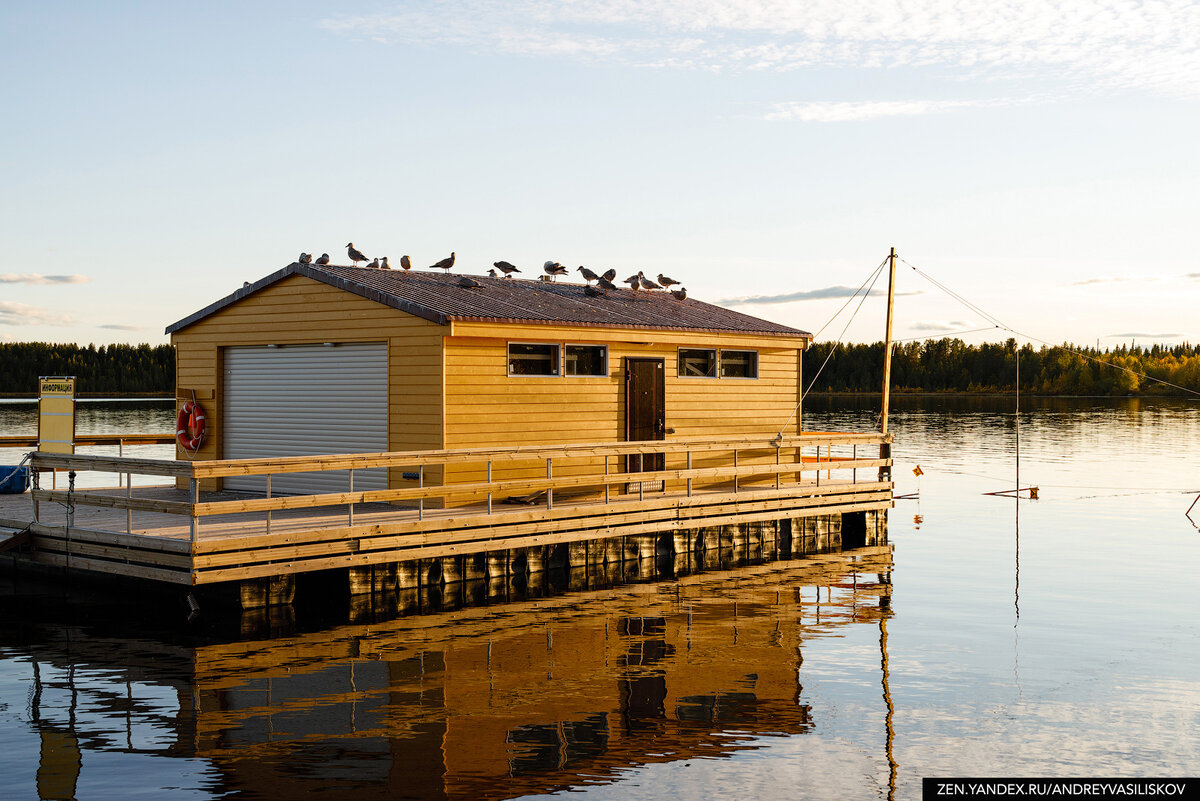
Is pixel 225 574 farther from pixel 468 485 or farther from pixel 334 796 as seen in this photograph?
pixel 334 796

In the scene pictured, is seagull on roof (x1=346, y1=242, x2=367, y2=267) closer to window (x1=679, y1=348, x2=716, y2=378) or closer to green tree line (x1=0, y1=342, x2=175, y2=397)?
window (x1=679, y1=348, x2=716, y2=378)

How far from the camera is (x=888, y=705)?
11250 millimetres

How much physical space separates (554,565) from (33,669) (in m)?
7.46

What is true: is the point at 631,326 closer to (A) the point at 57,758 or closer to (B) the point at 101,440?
(B) the point at 101,440

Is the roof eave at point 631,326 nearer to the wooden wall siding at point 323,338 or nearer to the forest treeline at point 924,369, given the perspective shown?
the wooden wall siding at point 323,338

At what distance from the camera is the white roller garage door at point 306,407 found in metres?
17.8

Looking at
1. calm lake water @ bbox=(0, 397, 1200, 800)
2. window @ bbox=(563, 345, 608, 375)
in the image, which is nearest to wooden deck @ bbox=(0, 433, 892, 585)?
calm lake water @ bbox=(0, 397, 1200, 800)

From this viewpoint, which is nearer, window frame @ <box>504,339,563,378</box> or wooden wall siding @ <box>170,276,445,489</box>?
wooden wall siding @ <box>170,276,445,489</box>

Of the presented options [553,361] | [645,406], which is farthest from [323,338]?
[645,406]

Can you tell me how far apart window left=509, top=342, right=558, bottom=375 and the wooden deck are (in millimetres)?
1492

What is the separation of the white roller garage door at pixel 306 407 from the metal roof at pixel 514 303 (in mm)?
962

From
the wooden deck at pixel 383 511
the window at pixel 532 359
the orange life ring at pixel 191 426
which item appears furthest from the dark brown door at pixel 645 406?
the orange life ring at pixel 191 426

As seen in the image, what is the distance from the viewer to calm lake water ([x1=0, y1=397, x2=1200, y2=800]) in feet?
30.1

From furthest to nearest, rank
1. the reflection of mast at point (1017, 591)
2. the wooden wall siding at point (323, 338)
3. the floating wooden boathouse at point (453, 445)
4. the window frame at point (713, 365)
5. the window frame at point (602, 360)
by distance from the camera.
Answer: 1. the window frame at point (713, 365)
2. the window frame at point (602, 360)
3. the wooden wall siding at point (323, 338)
4. the floating wooden boathouse at point (453, 445)
5. the reflection of mast at point (1017, 591)
